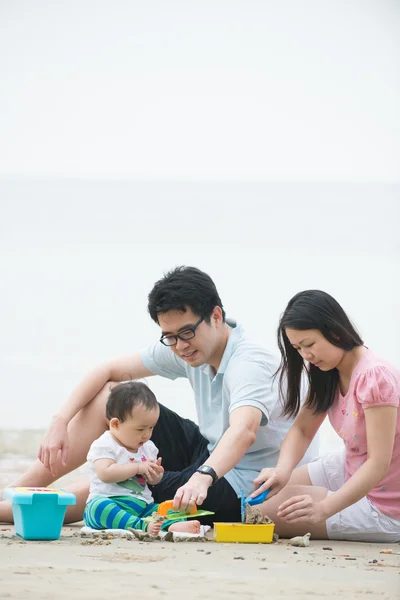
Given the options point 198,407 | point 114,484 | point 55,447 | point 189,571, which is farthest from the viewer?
point 198,407

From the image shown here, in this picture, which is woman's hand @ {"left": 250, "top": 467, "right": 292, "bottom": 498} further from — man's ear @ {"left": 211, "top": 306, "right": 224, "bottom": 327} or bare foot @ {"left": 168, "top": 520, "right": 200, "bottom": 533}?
man's ear @ {"left": 211, "top": 306, "right": 224, "bottom": 327}

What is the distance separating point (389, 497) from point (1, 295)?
59.1 feet

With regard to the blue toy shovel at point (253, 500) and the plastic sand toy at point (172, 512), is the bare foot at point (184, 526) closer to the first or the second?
the plastic sand toy at point (172, 512)

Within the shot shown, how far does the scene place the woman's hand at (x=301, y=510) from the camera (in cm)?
275

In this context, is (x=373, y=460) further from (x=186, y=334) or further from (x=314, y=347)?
(x=186, y=334)

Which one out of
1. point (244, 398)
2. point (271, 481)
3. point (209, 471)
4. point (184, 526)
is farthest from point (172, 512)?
point (244, 398)

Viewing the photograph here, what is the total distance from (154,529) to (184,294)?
0.88 metres

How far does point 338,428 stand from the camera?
308 cm

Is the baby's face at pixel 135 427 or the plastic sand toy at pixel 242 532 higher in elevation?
the baby's face at pixel 135 427

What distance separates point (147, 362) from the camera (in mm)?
3678

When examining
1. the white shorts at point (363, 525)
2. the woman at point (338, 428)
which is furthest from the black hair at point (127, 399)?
the white shorts at point (363, 525)

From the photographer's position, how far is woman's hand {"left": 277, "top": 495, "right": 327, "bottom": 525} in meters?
2.75

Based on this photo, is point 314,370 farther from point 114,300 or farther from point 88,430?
point 114,300

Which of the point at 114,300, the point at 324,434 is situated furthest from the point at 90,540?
the point at 114,300
